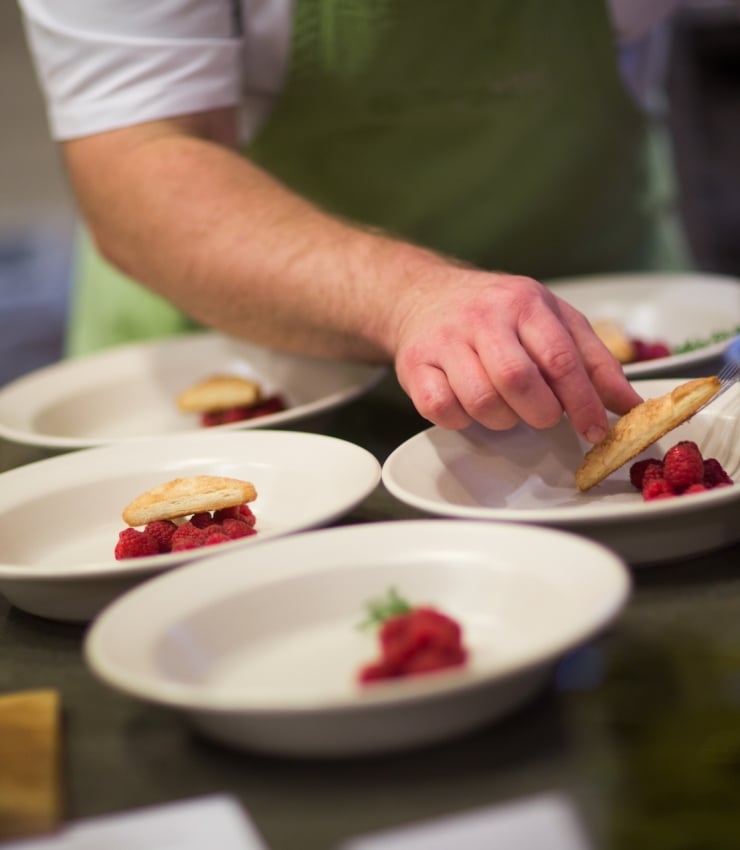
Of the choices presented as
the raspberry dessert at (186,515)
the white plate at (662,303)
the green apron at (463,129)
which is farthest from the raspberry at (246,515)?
the green apron at (463,129)

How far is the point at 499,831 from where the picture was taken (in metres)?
0.66

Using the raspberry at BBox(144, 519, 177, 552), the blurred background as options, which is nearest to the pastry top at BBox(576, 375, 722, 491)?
the raspberry at BBox(144, 519, 177, 552)

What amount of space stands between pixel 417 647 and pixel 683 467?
37cm

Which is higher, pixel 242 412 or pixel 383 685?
pixel 383 685

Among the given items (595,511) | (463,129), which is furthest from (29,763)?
(463,129)

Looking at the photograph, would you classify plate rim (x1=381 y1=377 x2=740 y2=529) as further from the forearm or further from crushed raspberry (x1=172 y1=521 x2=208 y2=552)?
the forearm

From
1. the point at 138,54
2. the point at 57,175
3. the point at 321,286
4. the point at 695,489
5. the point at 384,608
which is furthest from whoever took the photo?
the point at 57,175

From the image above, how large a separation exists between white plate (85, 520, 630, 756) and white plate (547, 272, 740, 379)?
2.55 feet

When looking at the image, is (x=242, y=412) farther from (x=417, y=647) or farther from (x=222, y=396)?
(x=417, y=647)

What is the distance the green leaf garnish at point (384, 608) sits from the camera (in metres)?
0.81

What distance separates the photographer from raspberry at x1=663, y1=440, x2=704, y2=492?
3.33 feet

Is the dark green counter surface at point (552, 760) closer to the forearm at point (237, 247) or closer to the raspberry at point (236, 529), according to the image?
the raspberry at point (236, 529)

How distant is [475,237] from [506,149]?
15 centimetres

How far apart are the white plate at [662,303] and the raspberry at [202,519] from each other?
29.9 inches
